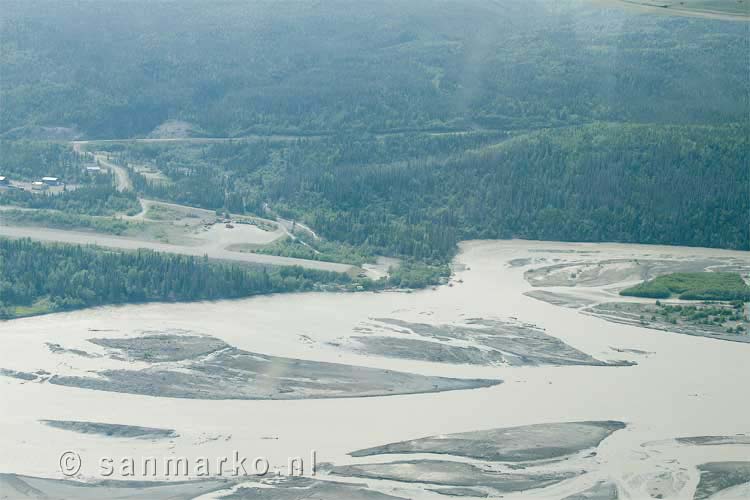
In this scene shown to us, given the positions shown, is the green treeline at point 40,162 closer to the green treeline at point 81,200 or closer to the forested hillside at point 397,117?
the forested hillside at point 397,117

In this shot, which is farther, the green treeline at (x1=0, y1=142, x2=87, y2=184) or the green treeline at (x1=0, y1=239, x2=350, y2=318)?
the green treeline at (x1=0, y1=142, x2=87, y2=184)

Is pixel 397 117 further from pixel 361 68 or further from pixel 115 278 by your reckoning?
pixel 115 278

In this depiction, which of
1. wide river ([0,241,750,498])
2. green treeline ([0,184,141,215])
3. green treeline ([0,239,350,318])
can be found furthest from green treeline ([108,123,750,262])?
wide river ([0,241,750,498])

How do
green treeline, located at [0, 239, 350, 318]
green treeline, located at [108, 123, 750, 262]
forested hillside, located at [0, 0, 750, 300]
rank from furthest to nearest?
forested hillside, located at [0, 0, 750, 300], green treeline, located at [108, 123, 750, 262], green treeline, located at [0, 239, 350, 318]

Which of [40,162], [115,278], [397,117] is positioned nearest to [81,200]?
[40,162]

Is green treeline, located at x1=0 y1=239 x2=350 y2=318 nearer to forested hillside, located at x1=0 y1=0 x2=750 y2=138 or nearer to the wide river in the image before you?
the wide river

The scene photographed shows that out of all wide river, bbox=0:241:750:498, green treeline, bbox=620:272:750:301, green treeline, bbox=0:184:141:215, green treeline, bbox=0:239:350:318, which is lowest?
wide river, bbox=0:241:750:498

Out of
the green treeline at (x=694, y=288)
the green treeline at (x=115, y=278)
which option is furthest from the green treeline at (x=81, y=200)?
the green treeline at (x=694, y=288)
